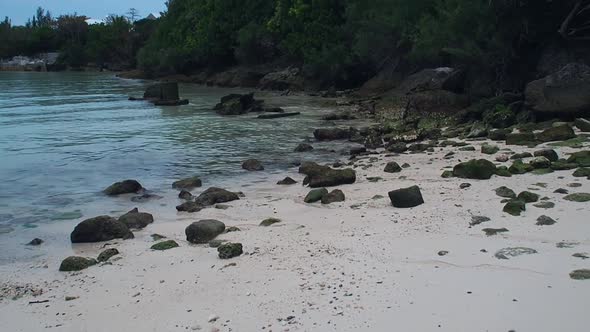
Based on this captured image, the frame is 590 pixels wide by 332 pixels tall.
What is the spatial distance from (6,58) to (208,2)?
75.8 meters

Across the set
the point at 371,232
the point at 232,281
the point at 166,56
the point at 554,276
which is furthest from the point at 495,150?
the point at 166,56

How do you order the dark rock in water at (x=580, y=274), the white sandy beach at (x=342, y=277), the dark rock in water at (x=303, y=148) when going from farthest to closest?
the dark rock in water at (x=303, y=148)
the dark rock in water at (x=580, y=274)
the white sandy beach at (x=342, y=277)

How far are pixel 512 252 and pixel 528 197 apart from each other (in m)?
1.69

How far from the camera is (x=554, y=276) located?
406cm

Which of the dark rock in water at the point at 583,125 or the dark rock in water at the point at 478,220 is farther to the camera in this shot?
the dark rock in water at the point at 583,125

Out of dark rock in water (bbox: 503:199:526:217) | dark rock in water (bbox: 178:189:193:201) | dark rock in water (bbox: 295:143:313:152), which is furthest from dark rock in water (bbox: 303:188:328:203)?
dark rock in water (bbox: 295:143:313:152)

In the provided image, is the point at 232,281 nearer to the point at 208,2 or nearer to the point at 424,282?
the point at 424,282

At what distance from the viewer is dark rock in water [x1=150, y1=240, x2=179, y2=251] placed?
5715mm

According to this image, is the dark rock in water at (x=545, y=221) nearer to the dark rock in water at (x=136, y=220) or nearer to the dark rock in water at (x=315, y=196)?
the dark rock in water at (x=315, y=196)

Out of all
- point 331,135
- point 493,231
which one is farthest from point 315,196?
point 331,135

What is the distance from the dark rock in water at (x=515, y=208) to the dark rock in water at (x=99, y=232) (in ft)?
13.1

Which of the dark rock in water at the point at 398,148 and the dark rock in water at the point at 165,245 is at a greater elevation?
the dark rock in water at the point at 398,148

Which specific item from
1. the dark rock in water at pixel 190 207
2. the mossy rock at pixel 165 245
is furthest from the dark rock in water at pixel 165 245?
the dark rock in water at pixel 190 207

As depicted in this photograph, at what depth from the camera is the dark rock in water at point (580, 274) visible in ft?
13.0
